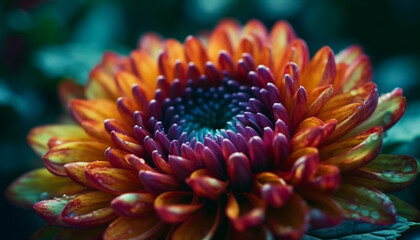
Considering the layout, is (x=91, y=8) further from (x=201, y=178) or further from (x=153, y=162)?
(x=201, y=178)

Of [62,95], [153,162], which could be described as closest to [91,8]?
[62,95]

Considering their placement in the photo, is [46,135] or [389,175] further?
[46,135]

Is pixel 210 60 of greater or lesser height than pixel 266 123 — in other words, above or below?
above

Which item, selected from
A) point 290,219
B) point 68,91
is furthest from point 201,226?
point 68,91

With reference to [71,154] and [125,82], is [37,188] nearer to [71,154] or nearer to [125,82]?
[71,154]

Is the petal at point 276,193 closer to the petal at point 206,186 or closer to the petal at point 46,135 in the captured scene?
the petal at point 206,186

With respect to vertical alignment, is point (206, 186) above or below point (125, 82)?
below
